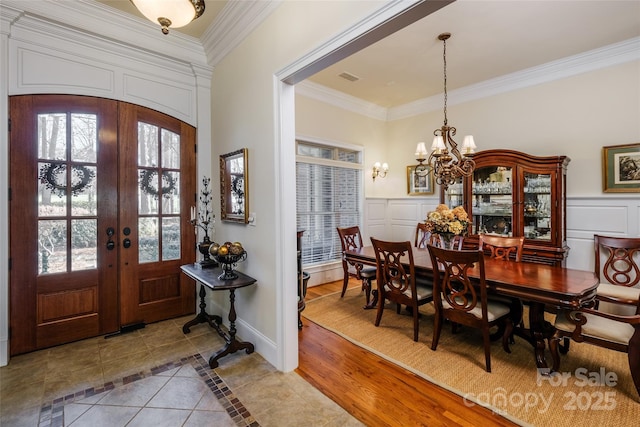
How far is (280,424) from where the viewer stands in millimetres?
1827

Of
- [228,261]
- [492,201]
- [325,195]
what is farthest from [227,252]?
[492,201]

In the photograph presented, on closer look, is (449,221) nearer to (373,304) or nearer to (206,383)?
(373,304)

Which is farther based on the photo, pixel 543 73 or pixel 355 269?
pixel 355 269

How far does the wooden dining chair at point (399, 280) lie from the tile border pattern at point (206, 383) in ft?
5.70

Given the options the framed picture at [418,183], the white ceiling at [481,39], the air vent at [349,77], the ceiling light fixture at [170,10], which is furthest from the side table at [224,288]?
the framed picture at [418,183]

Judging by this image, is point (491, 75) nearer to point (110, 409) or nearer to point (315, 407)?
point (315, 407)

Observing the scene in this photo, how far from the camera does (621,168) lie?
139 inches

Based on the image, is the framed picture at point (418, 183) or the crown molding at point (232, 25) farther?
the framed picture at point (418, 183)

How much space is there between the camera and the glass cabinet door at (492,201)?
13.5 feet

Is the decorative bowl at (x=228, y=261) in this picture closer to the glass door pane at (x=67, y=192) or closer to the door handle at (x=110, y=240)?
the door handle at (x=110, y=240)

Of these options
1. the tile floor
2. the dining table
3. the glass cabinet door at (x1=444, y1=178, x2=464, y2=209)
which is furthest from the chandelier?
the tile floor

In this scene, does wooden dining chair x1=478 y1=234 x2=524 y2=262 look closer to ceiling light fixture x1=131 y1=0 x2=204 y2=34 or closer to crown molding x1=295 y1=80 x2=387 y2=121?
crown molding x1=295 y1=80 x2=387 y2=121

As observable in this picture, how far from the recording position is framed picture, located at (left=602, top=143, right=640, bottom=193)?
3447 mm

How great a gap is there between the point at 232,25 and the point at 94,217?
2.42 metres
